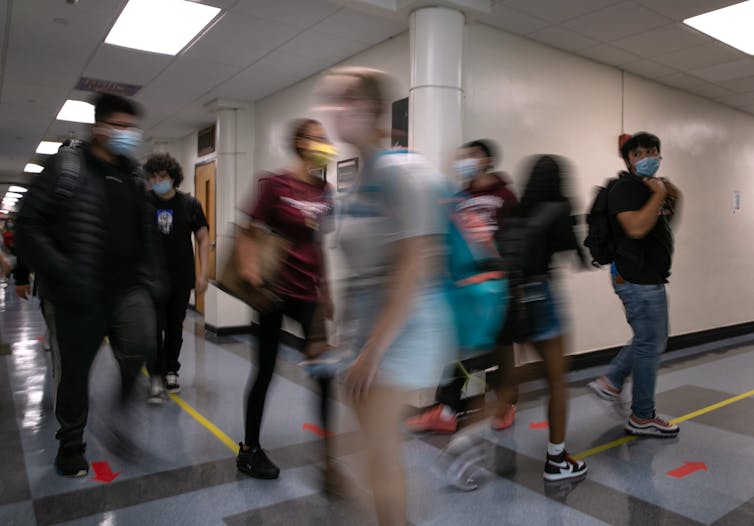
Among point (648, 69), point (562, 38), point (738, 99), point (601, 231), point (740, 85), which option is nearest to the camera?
point (601, 231)

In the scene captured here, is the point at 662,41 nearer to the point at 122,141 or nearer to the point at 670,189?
the point at 670,189

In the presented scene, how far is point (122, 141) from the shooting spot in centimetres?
234

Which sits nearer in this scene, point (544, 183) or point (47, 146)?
point (544, 183)

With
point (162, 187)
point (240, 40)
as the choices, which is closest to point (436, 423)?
point (162, 187)

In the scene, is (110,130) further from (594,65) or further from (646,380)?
(594,65)

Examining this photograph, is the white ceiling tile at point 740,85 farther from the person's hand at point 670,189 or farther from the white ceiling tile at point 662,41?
the person's hand at point 670,189

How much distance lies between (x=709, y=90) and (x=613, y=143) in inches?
66.3

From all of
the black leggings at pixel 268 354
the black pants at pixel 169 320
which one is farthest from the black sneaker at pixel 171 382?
the black leggings at pixel 268 354

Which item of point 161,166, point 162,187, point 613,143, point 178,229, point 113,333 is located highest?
point 613,143

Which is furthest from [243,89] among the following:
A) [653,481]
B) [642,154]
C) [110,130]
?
[653,481]

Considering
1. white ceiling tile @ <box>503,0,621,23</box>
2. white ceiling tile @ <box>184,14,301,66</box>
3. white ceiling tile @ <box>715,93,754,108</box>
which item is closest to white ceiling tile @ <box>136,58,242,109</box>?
white ceiling tile @ <box>184,14,301,66</box>

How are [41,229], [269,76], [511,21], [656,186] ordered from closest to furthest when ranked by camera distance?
[41,229], [656,186], [511,21], [269,76]

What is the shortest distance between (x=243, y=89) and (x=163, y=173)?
9.15 feet

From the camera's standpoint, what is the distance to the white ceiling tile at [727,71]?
510cm
